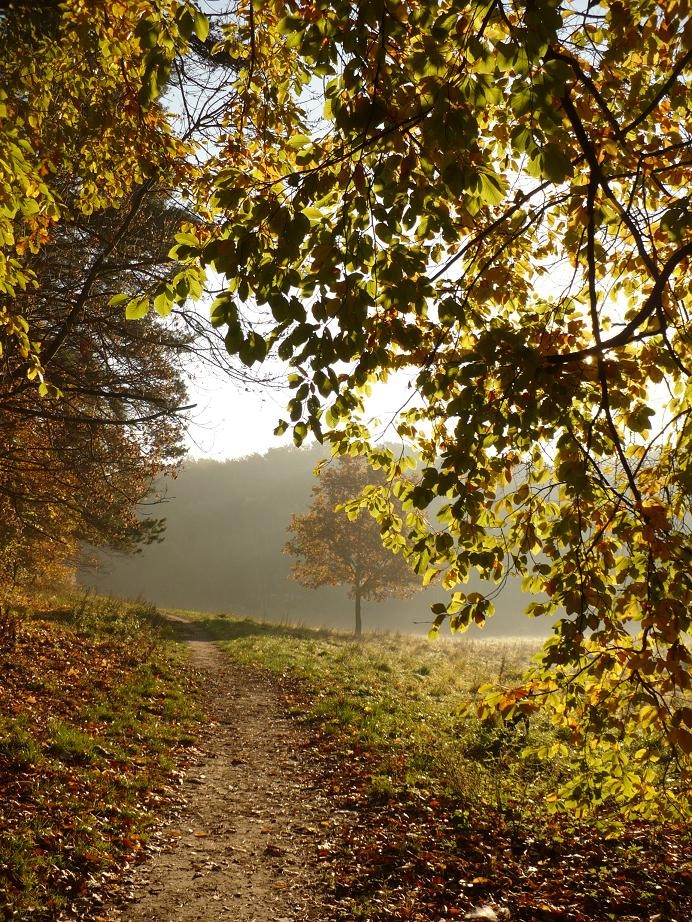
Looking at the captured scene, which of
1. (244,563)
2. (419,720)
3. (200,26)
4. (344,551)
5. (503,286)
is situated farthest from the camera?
(244,563)

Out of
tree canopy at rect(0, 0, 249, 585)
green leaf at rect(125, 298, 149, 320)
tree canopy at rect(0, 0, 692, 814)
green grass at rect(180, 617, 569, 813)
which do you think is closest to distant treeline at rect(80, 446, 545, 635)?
green grass at rect(180, 617, 569, 813)

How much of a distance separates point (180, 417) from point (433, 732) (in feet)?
21.6

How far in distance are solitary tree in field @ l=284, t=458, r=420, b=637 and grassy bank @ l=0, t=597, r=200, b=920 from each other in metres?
19.4

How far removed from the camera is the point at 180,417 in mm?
8031

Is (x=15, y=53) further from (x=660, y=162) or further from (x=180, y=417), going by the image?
(x=660, y=162)

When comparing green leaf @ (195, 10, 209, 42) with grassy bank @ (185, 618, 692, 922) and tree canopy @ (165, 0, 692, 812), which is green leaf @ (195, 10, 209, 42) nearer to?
tree canopy @ (165, 0, 692, 812)

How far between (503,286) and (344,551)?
96.0 ft

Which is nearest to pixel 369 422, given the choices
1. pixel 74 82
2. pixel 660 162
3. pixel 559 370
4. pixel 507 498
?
pixel 507 498

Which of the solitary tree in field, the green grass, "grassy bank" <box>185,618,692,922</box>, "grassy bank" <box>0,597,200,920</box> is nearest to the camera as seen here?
"grassy bank" <box>0,597,200,920</box>

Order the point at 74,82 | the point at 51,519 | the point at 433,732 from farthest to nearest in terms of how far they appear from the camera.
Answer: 1. the point at 51,519
2. the point at 433,732
3. the point at 74,82

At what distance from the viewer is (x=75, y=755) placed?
22.4ft

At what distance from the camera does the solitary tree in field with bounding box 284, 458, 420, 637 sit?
32500 mm

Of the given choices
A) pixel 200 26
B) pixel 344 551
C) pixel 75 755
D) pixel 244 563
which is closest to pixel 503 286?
pixel 200 26

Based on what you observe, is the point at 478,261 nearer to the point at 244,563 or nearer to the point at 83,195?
the point at 83,195
